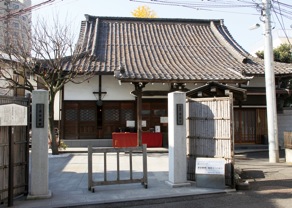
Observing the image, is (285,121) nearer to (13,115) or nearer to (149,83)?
(149,83)

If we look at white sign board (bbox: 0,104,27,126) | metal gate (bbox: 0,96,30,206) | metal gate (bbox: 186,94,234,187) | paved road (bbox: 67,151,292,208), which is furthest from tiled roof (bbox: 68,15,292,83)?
white sign board (bbox: 0,104,27,126)

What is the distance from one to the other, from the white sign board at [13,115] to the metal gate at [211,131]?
4.49m

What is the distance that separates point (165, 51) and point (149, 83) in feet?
12.4

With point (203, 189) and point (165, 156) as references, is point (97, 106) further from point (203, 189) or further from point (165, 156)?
point (203, 189)

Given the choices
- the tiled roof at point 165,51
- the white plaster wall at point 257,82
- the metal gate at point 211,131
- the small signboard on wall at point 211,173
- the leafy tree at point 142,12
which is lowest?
the small signboard on wall at point 211,173

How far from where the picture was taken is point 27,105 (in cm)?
755

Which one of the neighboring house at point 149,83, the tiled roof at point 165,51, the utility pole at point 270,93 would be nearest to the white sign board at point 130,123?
the neighboring house at point 149,83

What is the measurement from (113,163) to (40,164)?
5.25 m

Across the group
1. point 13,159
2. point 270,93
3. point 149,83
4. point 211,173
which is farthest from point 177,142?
point 149,83

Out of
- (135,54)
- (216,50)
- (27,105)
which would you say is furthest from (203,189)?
(216,50)

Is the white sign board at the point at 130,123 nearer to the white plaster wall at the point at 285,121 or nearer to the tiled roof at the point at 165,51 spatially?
the tiled roof at the point at 165,51

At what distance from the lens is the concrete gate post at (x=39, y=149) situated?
7137 millimetres

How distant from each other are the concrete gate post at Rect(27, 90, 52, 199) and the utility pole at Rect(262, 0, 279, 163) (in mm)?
9549

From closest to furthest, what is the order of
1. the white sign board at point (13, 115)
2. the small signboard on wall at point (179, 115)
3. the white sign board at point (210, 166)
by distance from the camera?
the white sign board at point (13, 115) < the white sign board at point (210, 166) < the small signboard on wall at point (179, 115)
